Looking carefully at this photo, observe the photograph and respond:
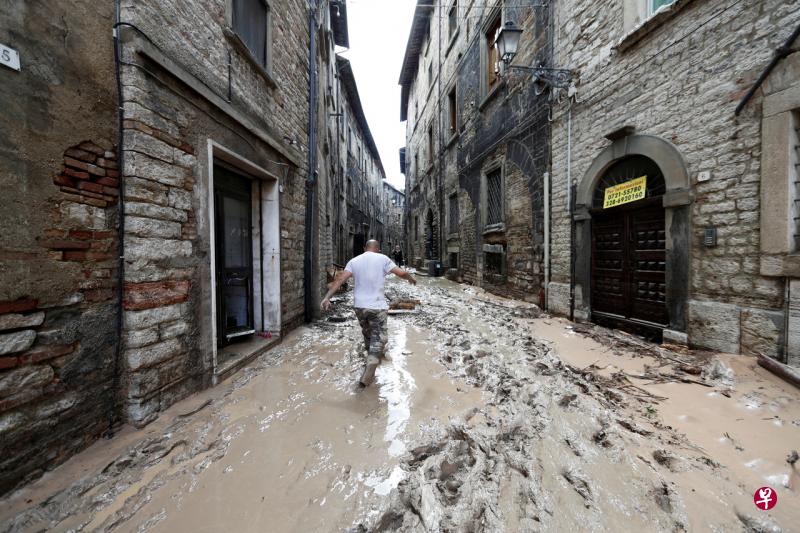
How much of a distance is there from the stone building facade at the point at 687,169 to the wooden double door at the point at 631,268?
0.02 meters

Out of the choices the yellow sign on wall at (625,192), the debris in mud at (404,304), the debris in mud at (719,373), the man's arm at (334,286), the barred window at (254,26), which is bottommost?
the debris in mud at (719,373)

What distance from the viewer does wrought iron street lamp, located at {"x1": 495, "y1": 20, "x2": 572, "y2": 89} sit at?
584 cm

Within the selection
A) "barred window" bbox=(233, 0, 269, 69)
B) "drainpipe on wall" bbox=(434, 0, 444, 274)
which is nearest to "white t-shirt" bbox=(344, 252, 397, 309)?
"barred window" bbox=(233, 0, 269, 69)

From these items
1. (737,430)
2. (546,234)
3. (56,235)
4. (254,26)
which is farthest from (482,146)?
(56,235)

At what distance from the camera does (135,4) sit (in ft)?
7.59

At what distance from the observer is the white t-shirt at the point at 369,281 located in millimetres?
3424

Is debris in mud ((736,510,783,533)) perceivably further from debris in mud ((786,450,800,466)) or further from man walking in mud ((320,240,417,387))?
man walking in mud ((320,240,417,387))

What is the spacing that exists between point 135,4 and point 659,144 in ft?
19.0

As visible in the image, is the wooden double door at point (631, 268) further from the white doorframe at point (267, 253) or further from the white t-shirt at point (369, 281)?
the white doorframe at point (267, 253)

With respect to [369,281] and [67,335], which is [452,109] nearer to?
[369,281]

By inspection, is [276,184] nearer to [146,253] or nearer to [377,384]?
[146,253]

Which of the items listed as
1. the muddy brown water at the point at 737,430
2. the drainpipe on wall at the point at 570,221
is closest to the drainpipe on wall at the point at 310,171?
the muddy brown water at the point at 737,430

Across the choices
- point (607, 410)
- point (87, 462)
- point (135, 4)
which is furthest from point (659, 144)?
point (87, 462)

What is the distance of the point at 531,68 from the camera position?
5.88 meters
